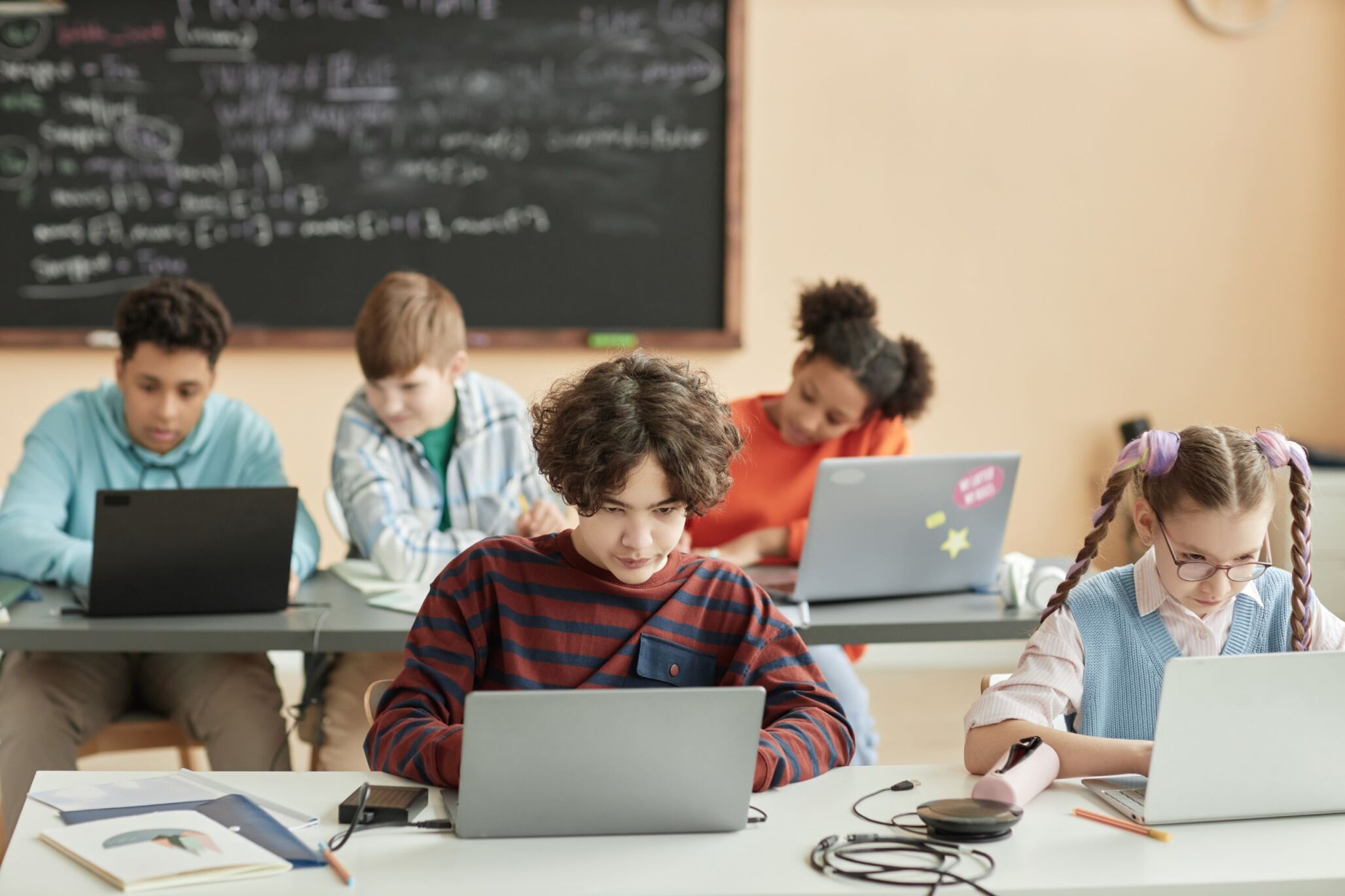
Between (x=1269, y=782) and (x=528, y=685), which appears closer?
(x=1269, y=782)

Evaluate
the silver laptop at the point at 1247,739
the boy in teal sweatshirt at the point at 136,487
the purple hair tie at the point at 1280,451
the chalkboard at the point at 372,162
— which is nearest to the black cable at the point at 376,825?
the silver laptop at the point at 1247,739

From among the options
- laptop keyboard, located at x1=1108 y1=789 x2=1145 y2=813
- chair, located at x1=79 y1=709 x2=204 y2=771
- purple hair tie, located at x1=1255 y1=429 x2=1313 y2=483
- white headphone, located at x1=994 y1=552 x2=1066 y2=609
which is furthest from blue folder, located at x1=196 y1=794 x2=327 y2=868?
white headphone, located at x1=994 y1=552 x2=1066 y2=609

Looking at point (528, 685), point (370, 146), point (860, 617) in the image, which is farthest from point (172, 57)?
point (528, 685)

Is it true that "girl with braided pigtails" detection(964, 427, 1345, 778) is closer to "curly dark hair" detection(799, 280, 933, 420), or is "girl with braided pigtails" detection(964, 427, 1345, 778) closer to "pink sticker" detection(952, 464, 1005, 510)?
"pink sticker" detection(952, 464, 1005, 510)

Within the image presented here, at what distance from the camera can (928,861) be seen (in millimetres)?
1182

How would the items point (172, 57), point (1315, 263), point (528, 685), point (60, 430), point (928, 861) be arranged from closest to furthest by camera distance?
point (928, 861) → point (528, 685) → point (60, 430) → point (172, 57) → point (1315, 263)

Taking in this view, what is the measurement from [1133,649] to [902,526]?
749 millimetres

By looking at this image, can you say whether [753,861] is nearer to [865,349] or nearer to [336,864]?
[336,864]

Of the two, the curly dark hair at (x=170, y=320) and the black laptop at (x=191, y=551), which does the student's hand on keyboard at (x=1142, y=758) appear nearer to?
the black laptop at (x=191, y=551)

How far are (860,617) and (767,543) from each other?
1.41ft

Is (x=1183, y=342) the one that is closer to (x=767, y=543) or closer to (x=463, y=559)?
(x=767, y=543)

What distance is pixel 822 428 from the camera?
2.62 meters

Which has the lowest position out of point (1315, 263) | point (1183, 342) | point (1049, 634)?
point (1049, 634)

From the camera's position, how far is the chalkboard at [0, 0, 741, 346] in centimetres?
357
